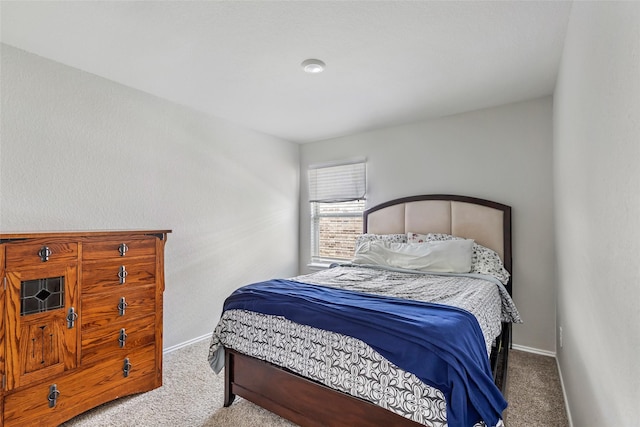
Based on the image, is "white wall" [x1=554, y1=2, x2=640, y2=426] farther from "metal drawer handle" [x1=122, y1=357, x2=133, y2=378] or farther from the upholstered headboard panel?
"metal drawer handle" [x1=122, y1=357, x2=133, y2=378]

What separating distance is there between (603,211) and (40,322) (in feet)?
9.23

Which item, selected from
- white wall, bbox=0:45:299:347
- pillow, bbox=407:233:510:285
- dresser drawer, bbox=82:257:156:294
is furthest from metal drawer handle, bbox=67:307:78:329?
pillow, bbox=407:233:510:285

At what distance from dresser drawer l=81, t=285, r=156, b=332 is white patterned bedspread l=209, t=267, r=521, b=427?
2.11 feet

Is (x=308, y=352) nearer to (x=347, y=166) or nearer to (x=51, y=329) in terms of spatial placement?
(x=51, y=329)

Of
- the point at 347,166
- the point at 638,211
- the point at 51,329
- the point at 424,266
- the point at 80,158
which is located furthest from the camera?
the point at 347,166

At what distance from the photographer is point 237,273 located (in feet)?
12.0

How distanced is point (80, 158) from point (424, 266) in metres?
3.02

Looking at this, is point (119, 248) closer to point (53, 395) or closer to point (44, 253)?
point (44, 253)

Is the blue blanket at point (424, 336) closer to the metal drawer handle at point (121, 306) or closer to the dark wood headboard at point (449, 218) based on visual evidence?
the metal drawer handle at point (121, 306)

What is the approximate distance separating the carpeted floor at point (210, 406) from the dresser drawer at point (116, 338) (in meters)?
0.36

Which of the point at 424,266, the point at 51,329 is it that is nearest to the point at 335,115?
the point at 424,266

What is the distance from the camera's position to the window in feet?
13.6

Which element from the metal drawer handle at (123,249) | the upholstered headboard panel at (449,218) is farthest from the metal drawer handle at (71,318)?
the upholstered headboard panel at (449,218)

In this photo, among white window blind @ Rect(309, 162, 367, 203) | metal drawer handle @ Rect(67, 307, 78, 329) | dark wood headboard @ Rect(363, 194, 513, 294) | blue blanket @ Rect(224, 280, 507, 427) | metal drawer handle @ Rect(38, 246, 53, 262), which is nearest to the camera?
blue blanket @ Rect(224, 280, 507, 427)
